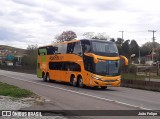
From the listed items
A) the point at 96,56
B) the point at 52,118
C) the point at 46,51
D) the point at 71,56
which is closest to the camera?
the point at 52,118

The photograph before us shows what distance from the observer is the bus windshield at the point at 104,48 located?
27.3 metres

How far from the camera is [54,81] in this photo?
37.8m

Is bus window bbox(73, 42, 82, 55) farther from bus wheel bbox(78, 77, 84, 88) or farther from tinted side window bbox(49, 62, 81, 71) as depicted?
bus wheel bbox(78, 77, 84, 88)

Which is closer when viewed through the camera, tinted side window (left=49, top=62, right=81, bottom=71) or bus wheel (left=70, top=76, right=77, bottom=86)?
tinted side window (left=49, top=62, right=81, bottom=71)

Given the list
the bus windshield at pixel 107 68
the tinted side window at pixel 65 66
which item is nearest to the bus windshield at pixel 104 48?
the bus windshield at pixel 107 68

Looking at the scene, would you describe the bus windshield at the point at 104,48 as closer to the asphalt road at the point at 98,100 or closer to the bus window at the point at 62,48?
the asphalt road at the point at 98,100

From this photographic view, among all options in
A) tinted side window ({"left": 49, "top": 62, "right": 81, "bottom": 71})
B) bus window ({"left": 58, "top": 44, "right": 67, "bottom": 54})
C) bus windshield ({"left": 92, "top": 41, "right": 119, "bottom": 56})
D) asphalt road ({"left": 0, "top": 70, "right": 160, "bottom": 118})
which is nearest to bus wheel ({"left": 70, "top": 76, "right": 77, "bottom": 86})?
tinted side window ({"left": 49, "top": 62, "right": 81, "bottom": 71})

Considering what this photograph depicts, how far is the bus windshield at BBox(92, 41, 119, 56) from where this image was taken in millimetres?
27281

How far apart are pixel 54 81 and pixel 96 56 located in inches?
461

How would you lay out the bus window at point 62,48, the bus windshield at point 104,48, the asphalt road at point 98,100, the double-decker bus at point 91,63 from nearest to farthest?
the asphalt road at point 98,100 → the double-decker bus at point 91,63 → the bus windshield at point 104,48 → the bus window at point 62,48

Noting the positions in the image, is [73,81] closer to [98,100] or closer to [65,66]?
[65,66]

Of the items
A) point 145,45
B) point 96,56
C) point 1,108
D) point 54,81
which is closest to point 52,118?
point 1,108

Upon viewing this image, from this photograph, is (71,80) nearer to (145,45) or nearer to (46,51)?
(46,51)

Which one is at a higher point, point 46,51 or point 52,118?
point 46,51
